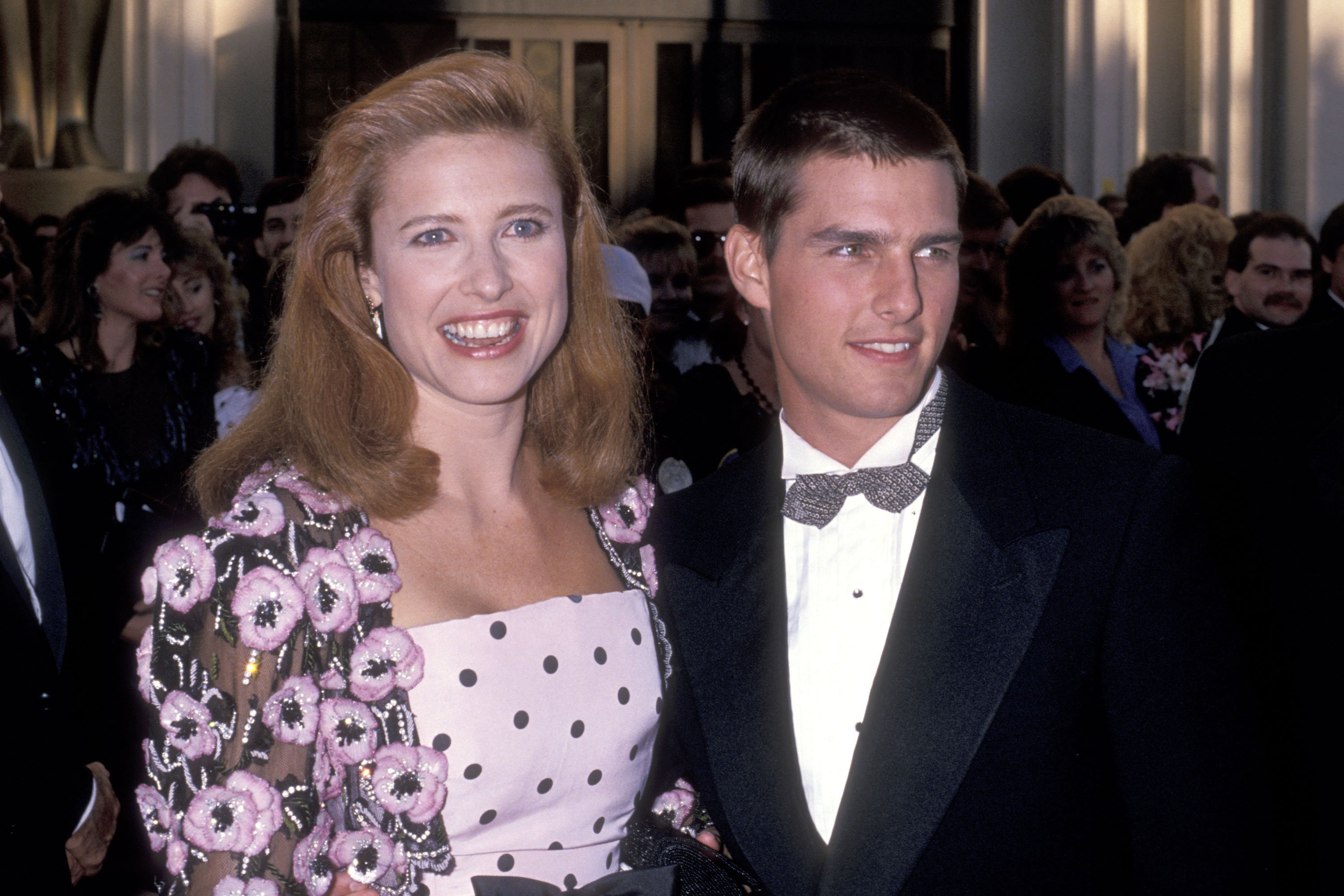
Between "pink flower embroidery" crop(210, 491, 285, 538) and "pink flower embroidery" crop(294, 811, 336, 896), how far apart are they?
0.39 m

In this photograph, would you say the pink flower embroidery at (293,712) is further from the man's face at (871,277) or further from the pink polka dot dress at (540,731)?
the man's face at (871,277)

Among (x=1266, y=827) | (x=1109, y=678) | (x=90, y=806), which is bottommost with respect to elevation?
(x=90, y=806)

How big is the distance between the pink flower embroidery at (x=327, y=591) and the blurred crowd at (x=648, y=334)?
4.35 feet

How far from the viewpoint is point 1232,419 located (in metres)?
2.91

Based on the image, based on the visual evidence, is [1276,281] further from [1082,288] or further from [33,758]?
[33,758]

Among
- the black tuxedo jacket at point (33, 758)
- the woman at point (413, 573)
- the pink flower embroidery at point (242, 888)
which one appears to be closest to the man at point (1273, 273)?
the woman at point (413, 573)

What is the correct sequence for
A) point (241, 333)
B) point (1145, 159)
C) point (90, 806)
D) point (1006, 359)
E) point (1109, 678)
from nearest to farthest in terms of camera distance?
point (1109, 678)
point (90, 806)
point (1006, 359)
point (241, 333)
point (1145, 159)

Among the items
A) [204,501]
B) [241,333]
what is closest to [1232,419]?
[204,501]

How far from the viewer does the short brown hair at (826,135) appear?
1927mm

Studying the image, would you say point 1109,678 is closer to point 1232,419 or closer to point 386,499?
point 386,499

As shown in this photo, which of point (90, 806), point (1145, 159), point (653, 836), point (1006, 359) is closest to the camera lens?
point (653, 836)

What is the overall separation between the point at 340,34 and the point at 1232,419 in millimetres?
8403

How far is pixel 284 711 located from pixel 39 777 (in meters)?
0.78

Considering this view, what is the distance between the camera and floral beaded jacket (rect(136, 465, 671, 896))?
1783 mm
